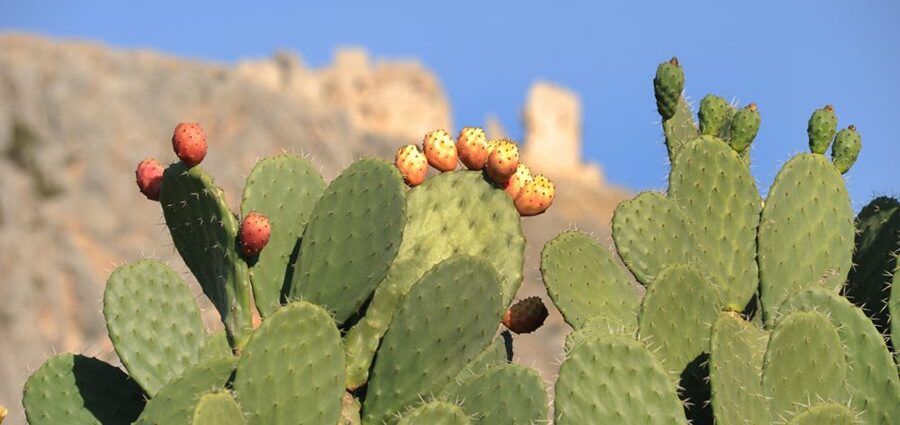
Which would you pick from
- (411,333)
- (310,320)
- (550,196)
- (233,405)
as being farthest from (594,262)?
(233,405)

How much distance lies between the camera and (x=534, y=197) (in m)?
4.27

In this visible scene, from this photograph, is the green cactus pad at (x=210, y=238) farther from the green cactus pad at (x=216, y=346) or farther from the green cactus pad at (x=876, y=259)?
the green cactus pad at (x=876, y=259)

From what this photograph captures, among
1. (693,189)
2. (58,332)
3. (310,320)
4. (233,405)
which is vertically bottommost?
(233,405)

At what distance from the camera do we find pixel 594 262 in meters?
4.30

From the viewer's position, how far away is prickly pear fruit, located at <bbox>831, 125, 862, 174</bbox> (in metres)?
4.71

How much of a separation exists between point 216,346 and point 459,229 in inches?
28.9

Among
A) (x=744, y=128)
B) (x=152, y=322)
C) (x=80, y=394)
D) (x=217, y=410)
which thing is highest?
(x=744, y=128)

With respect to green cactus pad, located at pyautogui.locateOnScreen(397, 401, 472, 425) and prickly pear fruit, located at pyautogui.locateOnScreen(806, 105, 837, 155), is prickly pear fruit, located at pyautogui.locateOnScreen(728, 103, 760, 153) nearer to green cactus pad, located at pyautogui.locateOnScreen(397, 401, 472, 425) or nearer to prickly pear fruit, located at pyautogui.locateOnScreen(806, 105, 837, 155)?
prickly pear fruit, located at pyautogui.locateOnScreen(806, 105, 837, 155)

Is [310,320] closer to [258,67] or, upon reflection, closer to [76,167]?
[76,167]

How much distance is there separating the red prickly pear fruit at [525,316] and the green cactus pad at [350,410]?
0.53 metres

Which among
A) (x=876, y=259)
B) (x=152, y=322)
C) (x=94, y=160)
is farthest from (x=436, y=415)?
(x=94, y=160)

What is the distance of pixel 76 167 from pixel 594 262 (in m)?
19.2

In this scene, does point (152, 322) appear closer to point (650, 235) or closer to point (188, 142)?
point (188, 142)

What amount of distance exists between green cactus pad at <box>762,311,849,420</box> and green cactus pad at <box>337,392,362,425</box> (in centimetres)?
101
